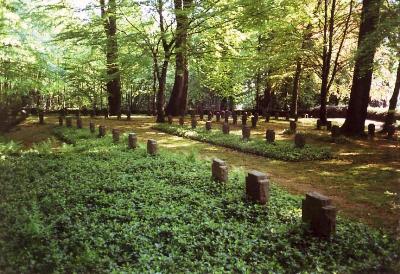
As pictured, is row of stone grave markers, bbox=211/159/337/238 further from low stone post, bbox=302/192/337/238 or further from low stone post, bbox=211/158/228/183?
low stone post, bbox=211/158/228/183

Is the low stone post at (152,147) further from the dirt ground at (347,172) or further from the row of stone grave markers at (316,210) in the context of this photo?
the row of stone grave markers at (316,210)

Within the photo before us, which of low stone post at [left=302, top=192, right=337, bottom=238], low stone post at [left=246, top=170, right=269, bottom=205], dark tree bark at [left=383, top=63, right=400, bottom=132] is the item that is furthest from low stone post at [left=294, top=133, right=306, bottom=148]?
low stone post at [left=302, top=192, right=337, bottom=238]

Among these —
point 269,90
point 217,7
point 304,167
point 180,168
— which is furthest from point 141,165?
point 269,90

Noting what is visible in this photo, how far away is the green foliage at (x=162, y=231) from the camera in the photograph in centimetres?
544

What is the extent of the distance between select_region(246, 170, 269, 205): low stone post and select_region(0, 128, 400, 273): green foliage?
20 cm

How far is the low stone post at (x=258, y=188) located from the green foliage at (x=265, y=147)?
507cm

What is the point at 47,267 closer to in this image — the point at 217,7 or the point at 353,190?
the point at 353,190

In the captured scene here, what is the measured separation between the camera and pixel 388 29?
34.1 ft

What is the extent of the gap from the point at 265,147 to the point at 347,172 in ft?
11.9

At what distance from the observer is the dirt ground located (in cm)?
799

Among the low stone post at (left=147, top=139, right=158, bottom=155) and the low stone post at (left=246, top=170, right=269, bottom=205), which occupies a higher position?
the low stone post at (left=147, top=139, right=158, bottom=155)

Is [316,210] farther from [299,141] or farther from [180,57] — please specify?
[180,57]

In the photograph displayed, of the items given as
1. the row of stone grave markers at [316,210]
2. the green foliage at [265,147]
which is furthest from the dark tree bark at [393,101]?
the row of stone grave markers at [316,210]

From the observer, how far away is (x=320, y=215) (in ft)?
21.0
